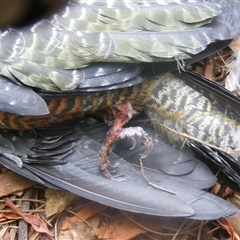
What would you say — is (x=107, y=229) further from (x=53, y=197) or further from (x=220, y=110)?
(x=220, y=110)

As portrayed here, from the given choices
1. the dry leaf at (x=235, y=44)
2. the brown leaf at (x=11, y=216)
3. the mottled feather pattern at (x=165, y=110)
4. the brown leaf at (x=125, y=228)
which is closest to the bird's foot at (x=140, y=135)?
the mottled feather pattern at (x=165, y=110)

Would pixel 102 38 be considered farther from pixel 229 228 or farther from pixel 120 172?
pixel 229 228

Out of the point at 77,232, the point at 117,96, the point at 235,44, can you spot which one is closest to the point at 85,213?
the point at 77,232

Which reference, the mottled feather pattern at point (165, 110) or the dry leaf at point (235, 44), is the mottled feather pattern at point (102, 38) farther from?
the dry leaf at point (235, 44)

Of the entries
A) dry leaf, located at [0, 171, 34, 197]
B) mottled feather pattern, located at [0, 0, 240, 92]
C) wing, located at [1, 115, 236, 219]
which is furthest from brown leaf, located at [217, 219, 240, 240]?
dry leaf, located at [0, 171, 34, 197]

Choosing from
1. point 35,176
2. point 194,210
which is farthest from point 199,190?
point 35,176

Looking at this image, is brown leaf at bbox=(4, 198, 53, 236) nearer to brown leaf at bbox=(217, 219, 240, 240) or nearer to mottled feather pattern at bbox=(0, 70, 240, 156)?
mottled feather pattern at bbox=(0, 70, 240, 156)
